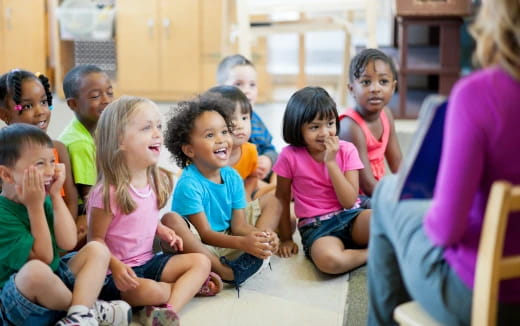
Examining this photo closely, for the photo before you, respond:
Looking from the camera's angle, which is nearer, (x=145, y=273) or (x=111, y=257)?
(x=111, y=257)

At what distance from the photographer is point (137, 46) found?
5.04 meters

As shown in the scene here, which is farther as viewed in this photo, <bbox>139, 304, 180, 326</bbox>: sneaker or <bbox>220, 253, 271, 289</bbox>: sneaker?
<bbox>220, 253, 271, 289</bbox>: sneaker

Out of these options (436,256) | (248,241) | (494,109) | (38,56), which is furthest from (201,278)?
(38,56)

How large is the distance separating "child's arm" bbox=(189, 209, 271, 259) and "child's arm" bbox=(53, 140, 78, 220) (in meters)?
0.35

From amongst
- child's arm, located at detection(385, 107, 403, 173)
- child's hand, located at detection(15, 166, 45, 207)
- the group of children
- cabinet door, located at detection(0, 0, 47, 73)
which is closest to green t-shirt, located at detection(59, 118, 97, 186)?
the group of children

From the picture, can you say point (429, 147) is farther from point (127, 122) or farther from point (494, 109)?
point (127, 122)

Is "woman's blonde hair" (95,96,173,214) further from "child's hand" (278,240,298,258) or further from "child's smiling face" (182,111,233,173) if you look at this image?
"child's hand" (278,240,298,258)

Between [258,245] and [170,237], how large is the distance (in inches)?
9.5

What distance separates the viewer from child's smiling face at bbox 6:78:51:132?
225 cm

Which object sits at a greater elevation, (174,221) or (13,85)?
(13,85)

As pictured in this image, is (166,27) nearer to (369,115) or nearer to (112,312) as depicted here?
(369,115)

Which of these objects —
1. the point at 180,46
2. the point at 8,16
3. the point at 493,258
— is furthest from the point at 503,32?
the point at 8,16

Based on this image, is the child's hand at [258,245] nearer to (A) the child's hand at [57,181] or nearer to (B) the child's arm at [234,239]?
(B) the child's arm at [234,239]

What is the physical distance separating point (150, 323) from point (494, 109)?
1.10 meters
